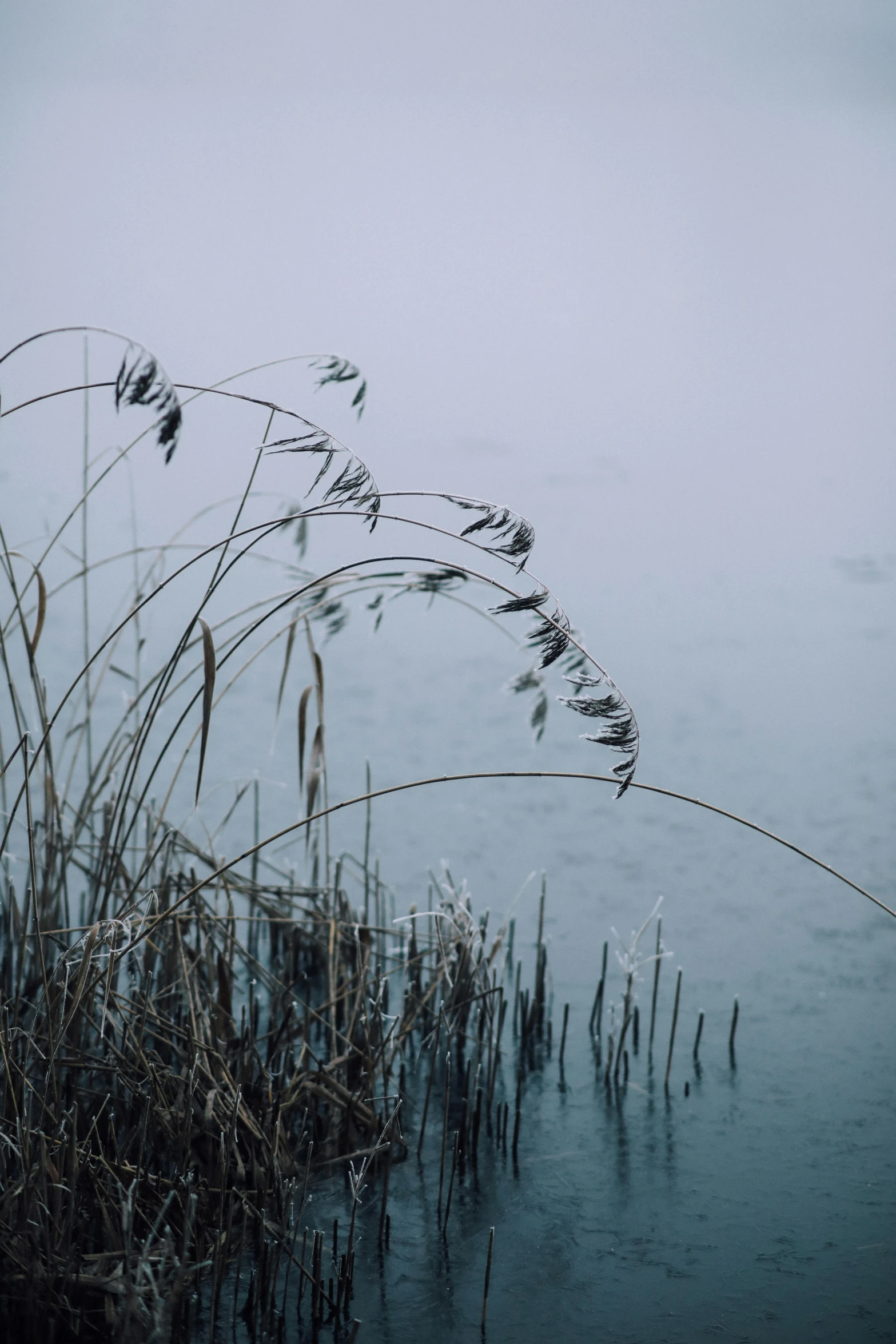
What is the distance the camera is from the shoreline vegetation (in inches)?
39.2

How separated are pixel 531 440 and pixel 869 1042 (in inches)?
141

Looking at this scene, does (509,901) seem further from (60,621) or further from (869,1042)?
(60,621)

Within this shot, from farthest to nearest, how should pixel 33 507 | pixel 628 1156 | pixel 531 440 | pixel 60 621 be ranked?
pixel 531 440
pixel 33 507
pixel 60 621
pixel 628 1156

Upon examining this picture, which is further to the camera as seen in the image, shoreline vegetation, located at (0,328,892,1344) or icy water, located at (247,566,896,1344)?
icy water, located at (247,566,896,1344)

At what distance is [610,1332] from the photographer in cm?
115

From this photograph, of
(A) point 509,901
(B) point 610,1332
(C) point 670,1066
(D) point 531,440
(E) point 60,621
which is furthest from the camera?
(D) point 531,440

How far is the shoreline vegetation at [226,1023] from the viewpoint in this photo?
100cm

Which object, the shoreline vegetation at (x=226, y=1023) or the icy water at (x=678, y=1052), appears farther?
the icy water at (x=678, y=1052)

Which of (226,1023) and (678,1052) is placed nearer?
(226,1023)

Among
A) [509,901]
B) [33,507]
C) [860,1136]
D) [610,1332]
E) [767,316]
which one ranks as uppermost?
[767,316]

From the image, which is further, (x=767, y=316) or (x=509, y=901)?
(x=767, y=316)

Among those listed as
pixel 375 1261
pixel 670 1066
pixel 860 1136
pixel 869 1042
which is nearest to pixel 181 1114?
pixel 375 1261

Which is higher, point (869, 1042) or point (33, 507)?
point (33, 507)

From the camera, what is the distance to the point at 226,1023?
145cm
